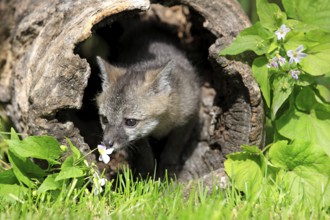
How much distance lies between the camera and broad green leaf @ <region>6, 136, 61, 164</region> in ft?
11.8

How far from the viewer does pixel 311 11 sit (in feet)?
13.0

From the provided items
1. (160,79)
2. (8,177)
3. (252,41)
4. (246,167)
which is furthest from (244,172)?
(8,177)

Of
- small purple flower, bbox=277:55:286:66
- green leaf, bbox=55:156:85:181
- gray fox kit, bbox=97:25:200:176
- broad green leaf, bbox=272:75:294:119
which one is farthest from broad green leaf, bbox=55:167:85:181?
small purple flower, bbox=277:55:286:66

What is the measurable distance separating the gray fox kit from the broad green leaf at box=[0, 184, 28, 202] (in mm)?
766

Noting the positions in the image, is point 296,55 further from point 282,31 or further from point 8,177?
point 8,177

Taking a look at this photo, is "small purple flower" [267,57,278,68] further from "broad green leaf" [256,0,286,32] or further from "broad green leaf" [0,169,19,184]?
"broad green leaf" [0,169,19,184]

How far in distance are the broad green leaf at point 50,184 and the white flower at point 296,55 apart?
5.93 ft

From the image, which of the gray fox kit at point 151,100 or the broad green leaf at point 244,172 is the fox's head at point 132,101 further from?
the broad green leaf at point 244,172

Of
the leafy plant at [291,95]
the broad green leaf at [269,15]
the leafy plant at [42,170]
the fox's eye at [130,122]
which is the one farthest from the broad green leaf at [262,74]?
the leafy plant at [42,170]

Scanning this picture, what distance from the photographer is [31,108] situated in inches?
153

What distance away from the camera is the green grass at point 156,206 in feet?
10.5

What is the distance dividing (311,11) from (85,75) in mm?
1696

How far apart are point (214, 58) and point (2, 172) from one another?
69.2 inches

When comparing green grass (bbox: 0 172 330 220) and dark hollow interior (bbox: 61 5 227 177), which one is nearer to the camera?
green grass (bbox: 0 172 330 220)
